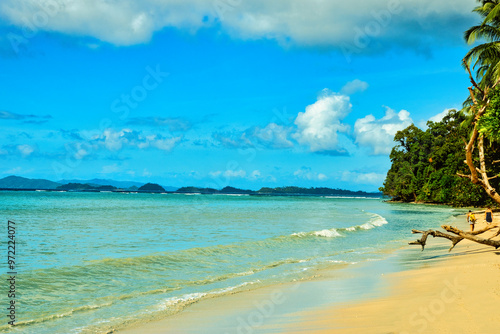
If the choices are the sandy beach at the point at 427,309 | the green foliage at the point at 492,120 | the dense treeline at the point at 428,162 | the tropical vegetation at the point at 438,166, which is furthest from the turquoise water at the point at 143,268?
the dense treeline at the point at 428,162

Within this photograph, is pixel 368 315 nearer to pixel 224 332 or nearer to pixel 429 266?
pixel 224 332

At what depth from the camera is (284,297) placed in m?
9.16

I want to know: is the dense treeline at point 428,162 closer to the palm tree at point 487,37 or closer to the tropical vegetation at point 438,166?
the tropical vegetation at point 438,166

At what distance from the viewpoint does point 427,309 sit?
706 cm

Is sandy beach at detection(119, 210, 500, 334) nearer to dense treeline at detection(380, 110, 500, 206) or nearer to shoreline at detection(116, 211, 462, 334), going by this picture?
shoreline at detection(116, 211, 462, 334)

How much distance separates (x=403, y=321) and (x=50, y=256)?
13432mm

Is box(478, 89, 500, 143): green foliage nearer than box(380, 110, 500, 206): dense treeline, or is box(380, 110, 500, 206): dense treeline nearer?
box(478, 89, 500, 143): green foliage

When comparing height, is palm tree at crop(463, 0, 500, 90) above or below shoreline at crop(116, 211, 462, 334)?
above

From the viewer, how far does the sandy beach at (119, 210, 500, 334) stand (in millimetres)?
6352

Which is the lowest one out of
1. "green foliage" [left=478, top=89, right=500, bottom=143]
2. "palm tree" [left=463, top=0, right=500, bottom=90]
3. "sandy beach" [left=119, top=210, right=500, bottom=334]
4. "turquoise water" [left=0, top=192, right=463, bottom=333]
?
"turquoise water" [left=0, top=192, right=463, bottom=333]

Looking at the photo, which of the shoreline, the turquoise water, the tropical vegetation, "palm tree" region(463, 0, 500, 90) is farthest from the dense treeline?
the shoreline

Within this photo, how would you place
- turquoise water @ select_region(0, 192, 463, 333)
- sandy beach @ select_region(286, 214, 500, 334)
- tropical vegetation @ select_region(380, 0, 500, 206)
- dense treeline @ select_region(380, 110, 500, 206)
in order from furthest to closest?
dense treeline @ select_region(380, 110, 500, 206) < tropical vegetation @ select_region(380, 0, 500, 206) < turquoise water @ select_region(0, 192, 463, 333) < sandy beach @ select_region(286, 214, 500, 334)

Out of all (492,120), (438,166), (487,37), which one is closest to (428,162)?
(438,166)

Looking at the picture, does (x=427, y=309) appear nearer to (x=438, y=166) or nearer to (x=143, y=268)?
(x=143, y=268)
